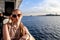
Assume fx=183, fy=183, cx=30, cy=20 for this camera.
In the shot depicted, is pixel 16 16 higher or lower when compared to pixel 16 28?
higher

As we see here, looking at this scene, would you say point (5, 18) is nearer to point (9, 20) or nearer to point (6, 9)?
point (9, 20)

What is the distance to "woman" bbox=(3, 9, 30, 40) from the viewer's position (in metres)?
1.45

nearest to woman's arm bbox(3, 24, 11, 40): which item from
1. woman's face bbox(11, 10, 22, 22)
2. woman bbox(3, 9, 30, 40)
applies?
woman bbox(3, 9, 30, 40)

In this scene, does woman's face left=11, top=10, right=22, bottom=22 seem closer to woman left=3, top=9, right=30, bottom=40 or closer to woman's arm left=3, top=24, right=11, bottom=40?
woman left=3, top=9, right=30, bottom=40

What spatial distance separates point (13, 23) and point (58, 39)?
23.9 m

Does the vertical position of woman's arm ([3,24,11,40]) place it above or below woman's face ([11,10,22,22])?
below

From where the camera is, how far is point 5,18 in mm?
1445

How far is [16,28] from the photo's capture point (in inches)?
59.6

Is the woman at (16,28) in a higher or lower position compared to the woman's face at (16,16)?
lower

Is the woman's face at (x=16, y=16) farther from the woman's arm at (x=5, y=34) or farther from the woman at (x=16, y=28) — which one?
the woman's arm at (x=5, y=34)

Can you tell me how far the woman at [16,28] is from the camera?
1454 millimetres

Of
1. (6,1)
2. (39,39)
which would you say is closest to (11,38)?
(6,1)

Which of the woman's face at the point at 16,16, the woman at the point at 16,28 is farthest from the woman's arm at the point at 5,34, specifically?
the woman's face at the point at 16,16

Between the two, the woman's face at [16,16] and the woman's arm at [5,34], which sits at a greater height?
the woman's face at [16,16]
